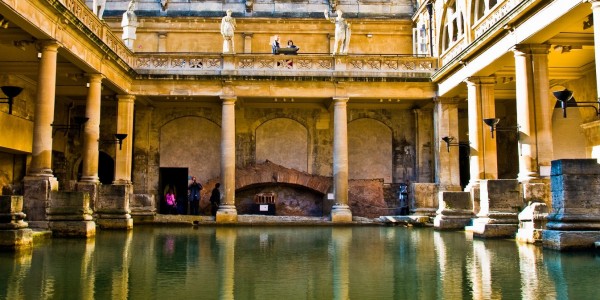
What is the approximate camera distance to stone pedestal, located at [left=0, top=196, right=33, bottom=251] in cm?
1138

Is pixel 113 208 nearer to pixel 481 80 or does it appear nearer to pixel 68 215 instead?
pixel 68 215

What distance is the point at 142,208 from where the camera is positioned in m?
23.0

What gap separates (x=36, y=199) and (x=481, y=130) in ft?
50.4

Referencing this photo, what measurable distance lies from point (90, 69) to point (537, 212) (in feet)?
49.2

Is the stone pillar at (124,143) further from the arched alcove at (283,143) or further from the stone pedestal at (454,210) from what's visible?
the stone pedestal at (454,210)

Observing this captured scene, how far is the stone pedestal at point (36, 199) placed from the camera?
48.2 feet

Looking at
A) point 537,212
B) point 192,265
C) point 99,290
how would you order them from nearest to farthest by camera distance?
point 99,290 → point 192,265 → point 537,212

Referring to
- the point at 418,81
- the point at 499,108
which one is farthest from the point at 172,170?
the point at 499,108

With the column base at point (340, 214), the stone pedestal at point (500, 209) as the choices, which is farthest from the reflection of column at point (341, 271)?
the column base at point (340, 214)

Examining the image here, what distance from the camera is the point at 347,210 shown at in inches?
950

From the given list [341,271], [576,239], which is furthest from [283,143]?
[341,271]

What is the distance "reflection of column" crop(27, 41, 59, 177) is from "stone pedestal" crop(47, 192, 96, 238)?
831 millimetres

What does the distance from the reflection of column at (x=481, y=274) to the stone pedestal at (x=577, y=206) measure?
1.55 m

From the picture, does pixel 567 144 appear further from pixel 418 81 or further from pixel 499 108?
pixel 418 81
